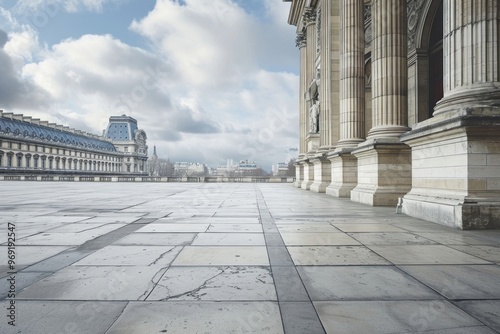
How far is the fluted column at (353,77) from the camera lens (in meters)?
15.4

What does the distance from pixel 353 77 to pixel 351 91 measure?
0.70 m

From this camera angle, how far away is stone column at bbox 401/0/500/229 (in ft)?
22.7

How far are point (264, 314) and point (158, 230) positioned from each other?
4.42m

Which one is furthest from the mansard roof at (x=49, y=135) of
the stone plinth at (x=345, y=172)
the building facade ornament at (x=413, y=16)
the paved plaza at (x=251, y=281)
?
the paved plaza at (x=251, y=281)

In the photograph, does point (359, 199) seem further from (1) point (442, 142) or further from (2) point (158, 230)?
(2) point (158, 230)

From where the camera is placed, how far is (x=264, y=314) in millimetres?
2820

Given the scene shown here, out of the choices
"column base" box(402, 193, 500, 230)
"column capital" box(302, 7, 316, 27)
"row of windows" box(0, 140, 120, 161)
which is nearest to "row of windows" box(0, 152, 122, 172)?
"row of windows" box(0, 140, 120, 161)

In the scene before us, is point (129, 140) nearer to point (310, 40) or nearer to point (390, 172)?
point (310, 40)

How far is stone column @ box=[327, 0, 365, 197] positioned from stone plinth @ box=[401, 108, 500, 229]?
282 inches

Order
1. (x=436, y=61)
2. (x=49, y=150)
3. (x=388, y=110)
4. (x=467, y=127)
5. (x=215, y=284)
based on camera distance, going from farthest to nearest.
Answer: (x=49, y=150) < (x=436, y=61) < (x=388, y=110) < (x=467, y=127) < (x=215, y=284)

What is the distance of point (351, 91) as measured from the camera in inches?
607

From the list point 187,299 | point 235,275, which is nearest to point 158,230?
point 235,275

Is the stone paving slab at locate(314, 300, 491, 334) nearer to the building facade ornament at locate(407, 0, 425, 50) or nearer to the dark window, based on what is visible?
the dark window

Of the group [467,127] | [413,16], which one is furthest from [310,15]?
[467,127]
